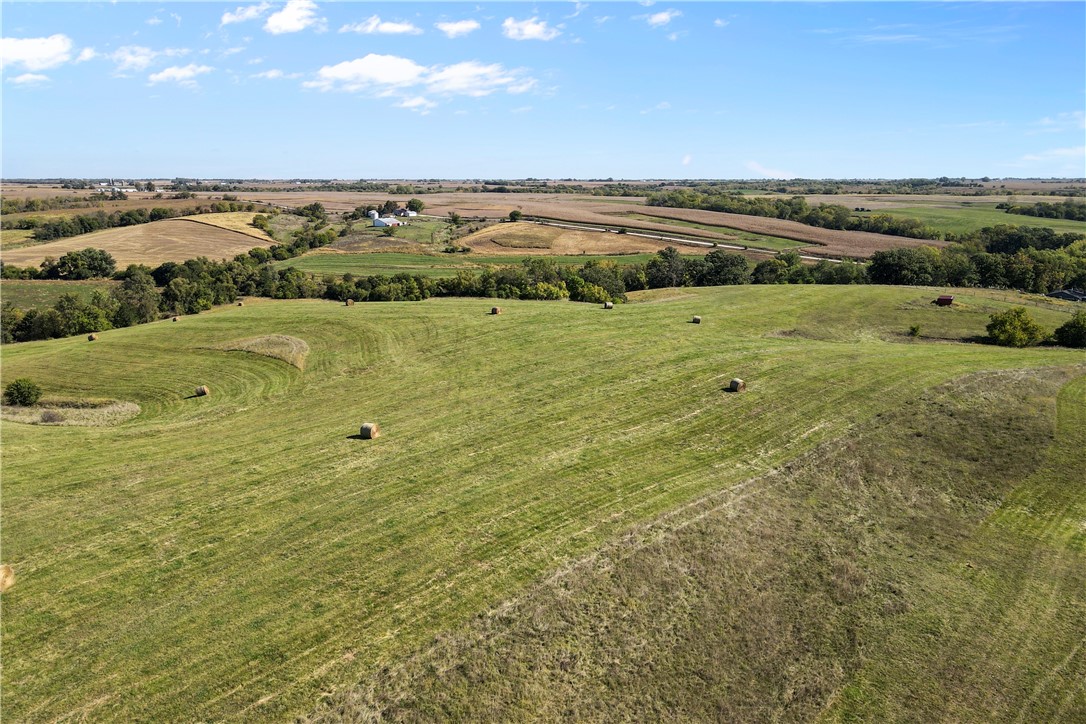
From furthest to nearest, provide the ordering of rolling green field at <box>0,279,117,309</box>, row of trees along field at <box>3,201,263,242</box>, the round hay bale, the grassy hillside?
the grassy hillside < row of trees along field at <box>3,201,263,242</box> < rolling green field at <box>0,279,117,309</box> < the round hay bale

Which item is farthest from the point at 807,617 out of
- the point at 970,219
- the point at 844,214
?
the point at 970,219

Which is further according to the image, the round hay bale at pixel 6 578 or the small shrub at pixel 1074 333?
the small shrub at pixel 1074 333

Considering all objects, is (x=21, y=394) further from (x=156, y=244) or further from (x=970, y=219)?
(x=970, y=219)

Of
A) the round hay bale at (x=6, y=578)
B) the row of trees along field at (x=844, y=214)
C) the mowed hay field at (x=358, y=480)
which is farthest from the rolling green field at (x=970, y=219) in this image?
the round hay bale at (x=6, y=578)

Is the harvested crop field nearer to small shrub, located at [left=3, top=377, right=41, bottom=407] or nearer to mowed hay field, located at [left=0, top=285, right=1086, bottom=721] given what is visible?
mowed hay field, located at [left=0, top=285, right=1086, bottom=721]

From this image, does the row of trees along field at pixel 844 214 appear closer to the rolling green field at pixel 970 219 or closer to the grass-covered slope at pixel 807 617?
the rolling green field at pixel 970 219

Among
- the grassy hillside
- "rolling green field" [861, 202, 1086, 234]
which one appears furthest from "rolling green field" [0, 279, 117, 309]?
the grassy hillside
